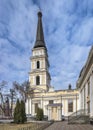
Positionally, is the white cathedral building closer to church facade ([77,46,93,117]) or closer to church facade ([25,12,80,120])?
church facade ([25,12,80,120])

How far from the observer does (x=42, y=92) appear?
76.8 metres

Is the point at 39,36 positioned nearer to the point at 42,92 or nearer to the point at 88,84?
the point at 42,92

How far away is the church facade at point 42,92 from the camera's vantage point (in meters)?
73.2

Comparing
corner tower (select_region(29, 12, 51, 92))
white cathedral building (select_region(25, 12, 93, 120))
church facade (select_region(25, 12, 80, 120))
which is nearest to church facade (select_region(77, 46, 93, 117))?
white cathedral building (select_region(25, 12, 93, 120))

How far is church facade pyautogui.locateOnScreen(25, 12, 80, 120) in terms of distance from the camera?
73.2 m

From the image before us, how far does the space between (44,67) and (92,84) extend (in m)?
48.8

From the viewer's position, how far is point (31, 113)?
7631 centimetres

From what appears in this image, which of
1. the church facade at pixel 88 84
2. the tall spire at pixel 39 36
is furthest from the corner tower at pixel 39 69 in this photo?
the church facade at pixel 88 84

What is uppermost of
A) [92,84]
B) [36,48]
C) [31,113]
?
[36,48]

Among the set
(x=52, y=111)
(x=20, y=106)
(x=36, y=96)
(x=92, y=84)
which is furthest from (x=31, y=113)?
(x=92, y=84)

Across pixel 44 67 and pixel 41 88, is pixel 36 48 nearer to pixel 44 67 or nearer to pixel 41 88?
pixel 44 67

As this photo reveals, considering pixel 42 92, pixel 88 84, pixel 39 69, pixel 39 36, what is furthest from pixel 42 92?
pixel 88 84

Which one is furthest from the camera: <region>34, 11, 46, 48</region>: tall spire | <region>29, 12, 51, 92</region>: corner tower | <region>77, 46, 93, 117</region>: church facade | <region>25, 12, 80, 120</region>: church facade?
<region>34, 11, 46, 48</region>: tall spire

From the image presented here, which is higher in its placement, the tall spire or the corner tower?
the tall spire
